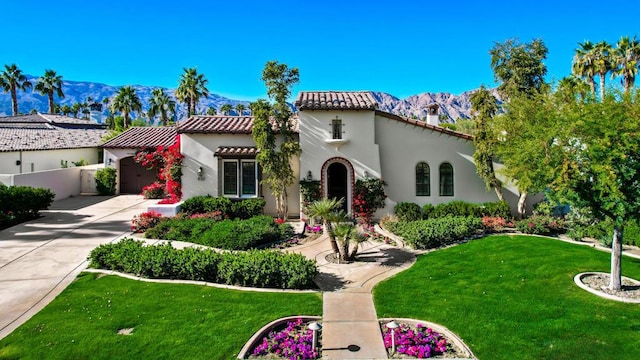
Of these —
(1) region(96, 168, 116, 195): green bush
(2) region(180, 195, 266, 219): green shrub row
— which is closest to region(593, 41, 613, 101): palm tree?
(2) region(180, 195, 266, 219): green shrub row

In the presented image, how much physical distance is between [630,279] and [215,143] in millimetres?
18428

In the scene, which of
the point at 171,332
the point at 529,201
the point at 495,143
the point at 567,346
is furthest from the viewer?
the point at 529,201

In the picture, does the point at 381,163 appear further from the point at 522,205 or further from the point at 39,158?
the point at 39,158

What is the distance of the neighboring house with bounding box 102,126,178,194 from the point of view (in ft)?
98.4

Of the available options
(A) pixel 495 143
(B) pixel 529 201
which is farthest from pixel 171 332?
(B) pixel 529 201

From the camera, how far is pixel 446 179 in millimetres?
21891

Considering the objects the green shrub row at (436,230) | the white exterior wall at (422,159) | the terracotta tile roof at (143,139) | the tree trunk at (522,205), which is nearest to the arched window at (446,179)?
the white exterior wall at (422,159)

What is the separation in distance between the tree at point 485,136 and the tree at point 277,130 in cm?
911

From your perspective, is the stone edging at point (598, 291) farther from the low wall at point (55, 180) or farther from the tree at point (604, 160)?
the low wall at point (55, 180)

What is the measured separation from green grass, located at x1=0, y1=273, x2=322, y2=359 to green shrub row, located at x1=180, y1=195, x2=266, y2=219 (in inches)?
333

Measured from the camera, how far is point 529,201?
69.9 feet

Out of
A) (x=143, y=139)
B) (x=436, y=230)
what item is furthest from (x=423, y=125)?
(x=143, y=139)

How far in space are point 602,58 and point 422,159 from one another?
85.2 ft

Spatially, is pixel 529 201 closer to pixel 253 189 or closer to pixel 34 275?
pixel 253 189
